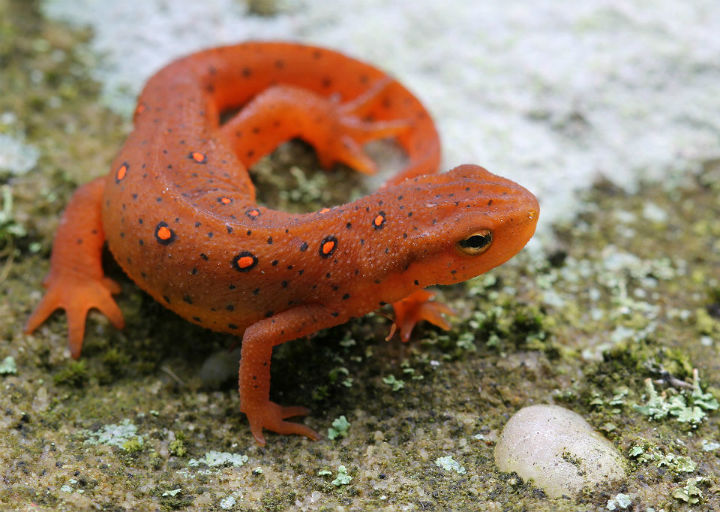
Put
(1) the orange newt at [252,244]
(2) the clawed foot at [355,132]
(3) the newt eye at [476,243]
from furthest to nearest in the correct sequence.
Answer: (2) the clawed foot at [355,132] → (1) the orange newt at [252,244] → (3) the newt eye at [476,243]

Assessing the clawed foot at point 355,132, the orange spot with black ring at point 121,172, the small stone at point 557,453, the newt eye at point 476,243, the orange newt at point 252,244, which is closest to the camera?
the small stone at point 557,453

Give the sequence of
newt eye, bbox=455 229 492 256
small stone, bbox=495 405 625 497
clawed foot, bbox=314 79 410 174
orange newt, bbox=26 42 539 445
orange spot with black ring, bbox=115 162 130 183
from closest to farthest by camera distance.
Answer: small stone, bbox=495 405 625 497 → newt eye, bbox=455 229 492 256 → orange newt, bbox=26 42 539 445 → orange spot with black ring, bbox=115 162 130 183 → clawed foot, bbox=314 79 410 174

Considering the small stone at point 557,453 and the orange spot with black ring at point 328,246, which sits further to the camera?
the orange spot with black ring at point 328,246

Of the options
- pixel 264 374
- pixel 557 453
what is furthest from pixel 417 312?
pixel 557 453

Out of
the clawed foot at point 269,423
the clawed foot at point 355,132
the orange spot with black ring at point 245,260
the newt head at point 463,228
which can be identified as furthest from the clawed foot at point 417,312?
the clawed foot at point 355,132

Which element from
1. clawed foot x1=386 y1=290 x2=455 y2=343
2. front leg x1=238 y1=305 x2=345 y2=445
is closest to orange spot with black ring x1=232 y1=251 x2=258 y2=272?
front leg x1=238 y1=305 x2=345 y2=445

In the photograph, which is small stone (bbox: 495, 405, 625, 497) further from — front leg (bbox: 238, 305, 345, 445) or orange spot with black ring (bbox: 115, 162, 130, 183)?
orange spot with black ring (bbox: 115, 162, 130, 183)

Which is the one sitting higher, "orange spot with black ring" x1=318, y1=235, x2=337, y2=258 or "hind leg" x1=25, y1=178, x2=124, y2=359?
"orange spot with black ring" x1=318, y1=235, x2=337, y2=258

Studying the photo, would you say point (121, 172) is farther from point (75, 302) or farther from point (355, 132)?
point (355, 132)

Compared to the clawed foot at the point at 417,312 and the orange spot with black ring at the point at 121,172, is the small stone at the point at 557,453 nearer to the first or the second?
the clawed foot at the point at 417,312
